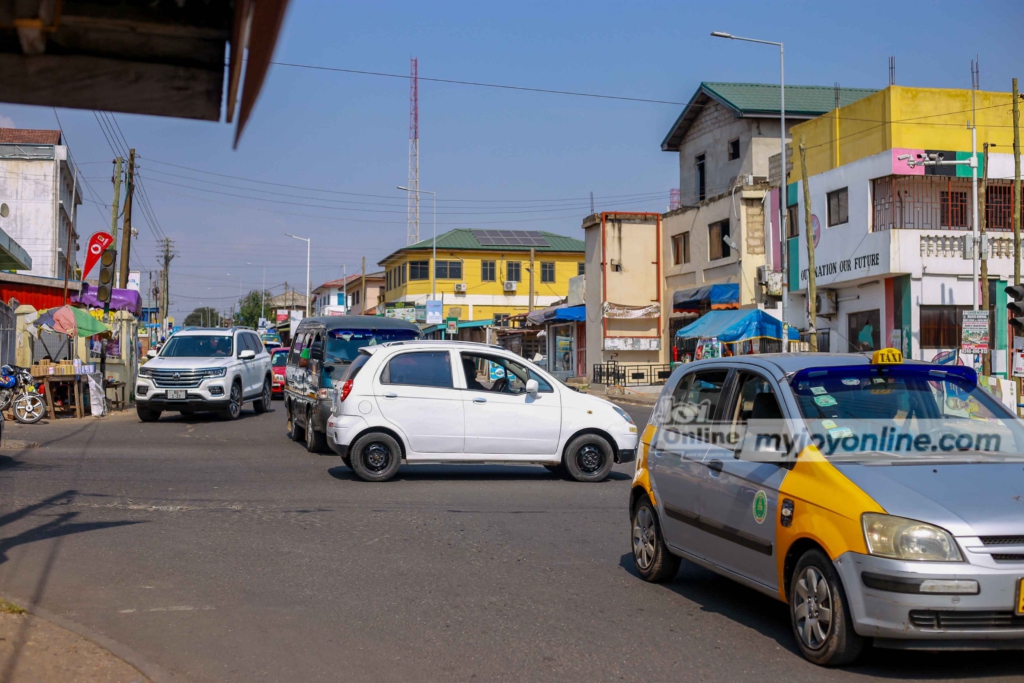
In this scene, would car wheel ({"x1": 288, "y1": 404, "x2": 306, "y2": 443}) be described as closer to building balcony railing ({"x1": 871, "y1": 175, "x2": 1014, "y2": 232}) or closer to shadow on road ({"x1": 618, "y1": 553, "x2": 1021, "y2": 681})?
shadow on road ({"x1": 618, "y1": 553, "x2": 1021, "y2": 681})

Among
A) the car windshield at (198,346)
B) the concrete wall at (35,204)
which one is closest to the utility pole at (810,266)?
the car windshield at (198,346)

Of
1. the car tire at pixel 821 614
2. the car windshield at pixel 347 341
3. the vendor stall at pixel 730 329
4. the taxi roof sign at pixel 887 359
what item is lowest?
the car tire at pixel 821 614

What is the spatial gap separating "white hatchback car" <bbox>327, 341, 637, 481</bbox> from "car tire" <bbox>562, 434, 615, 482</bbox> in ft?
0.04

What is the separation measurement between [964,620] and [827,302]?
1138 inches

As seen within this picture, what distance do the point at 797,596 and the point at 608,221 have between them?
39.5 meters

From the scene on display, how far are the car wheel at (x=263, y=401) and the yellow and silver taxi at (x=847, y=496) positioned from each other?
19763 millimetres

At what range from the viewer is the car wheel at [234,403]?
22969 mm

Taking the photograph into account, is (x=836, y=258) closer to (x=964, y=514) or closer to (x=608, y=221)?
(x=608, y=221)

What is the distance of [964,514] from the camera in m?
4.88

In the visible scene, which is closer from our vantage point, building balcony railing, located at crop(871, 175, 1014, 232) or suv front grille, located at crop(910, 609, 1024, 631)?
suv front grille, located at crop(910, 609, 1024, 631)

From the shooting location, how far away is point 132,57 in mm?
3654

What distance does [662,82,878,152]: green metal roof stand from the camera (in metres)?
44.0

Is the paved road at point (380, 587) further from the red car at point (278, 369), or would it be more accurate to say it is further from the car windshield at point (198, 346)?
the red car at point (278, 369)

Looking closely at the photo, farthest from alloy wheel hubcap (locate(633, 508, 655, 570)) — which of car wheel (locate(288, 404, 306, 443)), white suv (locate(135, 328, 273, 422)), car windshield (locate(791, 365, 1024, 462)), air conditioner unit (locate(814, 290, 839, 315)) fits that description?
air conditioner unit (locate(814, 290, 839, 315))
